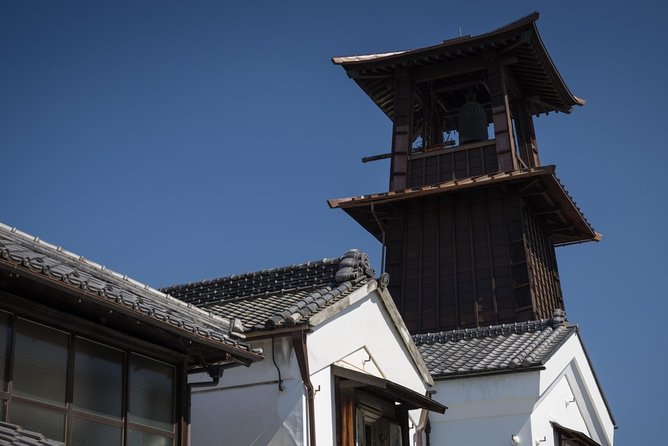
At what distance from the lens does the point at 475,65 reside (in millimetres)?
29344

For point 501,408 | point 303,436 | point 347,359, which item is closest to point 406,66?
point 501,408

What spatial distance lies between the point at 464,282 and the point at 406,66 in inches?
263

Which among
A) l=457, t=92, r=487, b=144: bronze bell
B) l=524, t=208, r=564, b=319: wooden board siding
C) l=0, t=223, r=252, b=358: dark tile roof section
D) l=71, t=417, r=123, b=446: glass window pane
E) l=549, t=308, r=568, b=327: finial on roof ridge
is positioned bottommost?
l=71, t=417, r=123, b=446: glass window pane

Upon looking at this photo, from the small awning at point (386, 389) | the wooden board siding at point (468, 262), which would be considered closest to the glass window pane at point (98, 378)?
the small awning at point (386, 389)

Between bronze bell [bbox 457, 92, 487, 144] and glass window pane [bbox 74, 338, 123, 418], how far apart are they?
19.3m

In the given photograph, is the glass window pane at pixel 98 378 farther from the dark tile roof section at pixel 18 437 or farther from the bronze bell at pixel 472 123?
the bronze bell at pixel 472 123

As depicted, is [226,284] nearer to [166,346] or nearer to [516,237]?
[166,346]

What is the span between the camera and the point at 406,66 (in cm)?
2978

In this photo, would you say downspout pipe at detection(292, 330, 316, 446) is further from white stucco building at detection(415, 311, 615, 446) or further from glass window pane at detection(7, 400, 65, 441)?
white stucco building at detection(415, 311, 615, 446)

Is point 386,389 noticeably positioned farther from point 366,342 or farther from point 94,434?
point 94,434

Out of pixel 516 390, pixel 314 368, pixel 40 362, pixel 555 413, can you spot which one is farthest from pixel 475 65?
pixel 40 362

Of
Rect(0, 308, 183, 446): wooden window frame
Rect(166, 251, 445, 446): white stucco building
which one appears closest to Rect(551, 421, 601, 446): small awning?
Rect(166, 251, 445, 446): white stucco building

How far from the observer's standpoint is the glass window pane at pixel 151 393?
11.2 meters

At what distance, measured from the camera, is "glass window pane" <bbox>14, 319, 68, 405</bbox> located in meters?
9.89
